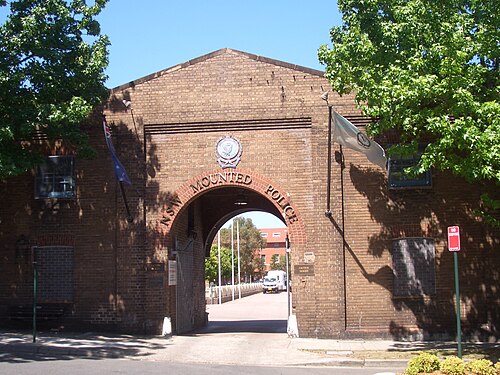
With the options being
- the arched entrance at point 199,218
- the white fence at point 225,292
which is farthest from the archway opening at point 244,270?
the arched entrance at point 199,218

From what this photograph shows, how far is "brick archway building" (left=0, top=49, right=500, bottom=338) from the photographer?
17891mm

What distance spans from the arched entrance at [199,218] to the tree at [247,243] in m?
68.8

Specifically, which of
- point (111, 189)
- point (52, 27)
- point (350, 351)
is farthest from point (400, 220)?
point (52, 27)

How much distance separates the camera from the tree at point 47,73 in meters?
16.0

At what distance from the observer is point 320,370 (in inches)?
533

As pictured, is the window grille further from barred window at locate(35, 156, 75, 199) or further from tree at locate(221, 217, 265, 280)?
tree at locate(221, 217, 265, 280)

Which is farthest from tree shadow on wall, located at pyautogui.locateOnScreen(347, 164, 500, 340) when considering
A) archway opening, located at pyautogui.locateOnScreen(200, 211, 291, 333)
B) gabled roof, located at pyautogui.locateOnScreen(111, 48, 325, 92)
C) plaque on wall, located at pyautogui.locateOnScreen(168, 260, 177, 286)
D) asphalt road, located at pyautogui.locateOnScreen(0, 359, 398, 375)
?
archway opening, located at pyautogui.locateOnScreen(200, 211, 291, 333)

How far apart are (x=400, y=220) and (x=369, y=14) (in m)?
5.74

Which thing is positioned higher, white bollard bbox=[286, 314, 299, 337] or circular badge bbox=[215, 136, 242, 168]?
circular badge bbox=[215, 136, 242, 168]

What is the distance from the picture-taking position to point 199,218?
2470 cm

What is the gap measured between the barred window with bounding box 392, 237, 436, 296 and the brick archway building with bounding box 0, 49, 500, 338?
3cm

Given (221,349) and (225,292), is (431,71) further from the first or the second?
(225,292)

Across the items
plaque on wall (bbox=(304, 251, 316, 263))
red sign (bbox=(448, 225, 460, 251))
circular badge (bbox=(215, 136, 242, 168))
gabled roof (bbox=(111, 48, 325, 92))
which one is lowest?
plaque on wall (bbox=(304, 251, 316, 263))

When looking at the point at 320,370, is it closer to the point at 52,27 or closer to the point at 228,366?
→ the point at 228,366
